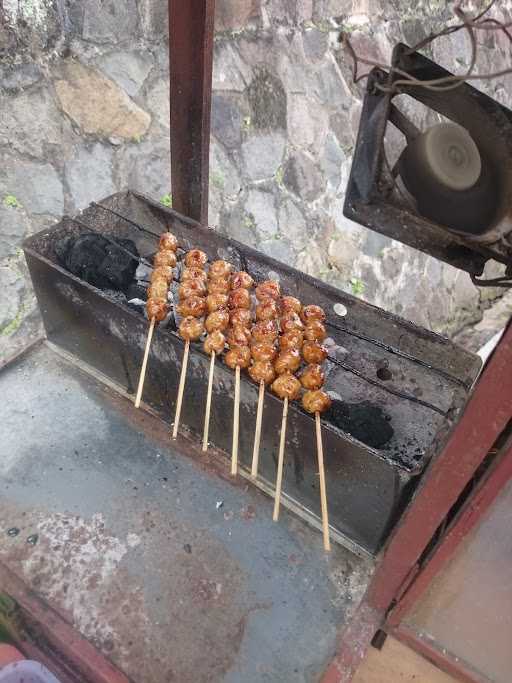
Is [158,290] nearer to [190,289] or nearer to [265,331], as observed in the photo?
[190,289]

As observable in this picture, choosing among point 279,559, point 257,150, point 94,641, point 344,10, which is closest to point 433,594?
point 279,559

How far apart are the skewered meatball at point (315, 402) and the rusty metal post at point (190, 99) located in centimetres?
203

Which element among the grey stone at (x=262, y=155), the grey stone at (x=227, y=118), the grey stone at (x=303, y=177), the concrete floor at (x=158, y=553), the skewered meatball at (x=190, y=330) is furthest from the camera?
the grey stone at (x=303, y=177)

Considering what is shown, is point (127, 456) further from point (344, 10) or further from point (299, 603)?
point (344, 10)

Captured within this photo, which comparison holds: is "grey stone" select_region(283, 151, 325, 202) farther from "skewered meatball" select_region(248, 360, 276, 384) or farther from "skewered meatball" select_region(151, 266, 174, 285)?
"skewered meatball" select_region(248, 360, 276, 384)

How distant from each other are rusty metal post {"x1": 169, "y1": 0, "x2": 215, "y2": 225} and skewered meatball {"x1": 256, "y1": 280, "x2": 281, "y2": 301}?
0.93 meters

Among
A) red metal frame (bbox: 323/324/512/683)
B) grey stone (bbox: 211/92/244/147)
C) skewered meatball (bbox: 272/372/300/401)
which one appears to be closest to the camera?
red metal frame (bbox: 323/324/512/683)

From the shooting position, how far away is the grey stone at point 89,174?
4.69 m

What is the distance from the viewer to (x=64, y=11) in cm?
411

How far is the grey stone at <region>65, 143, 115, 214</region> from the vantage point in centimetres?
469

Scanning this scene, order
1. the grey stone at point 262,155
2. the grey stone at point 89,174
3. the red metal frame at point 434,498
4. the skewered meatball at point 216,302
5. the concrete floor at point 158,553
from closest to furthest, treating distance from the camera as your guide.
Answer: the red metal frame at point 434,498 → the concrete floor at point 158,553 → the skewered meatball at point 216,302 → the grey stone at point 89,174 → the grey stone at point 262,155

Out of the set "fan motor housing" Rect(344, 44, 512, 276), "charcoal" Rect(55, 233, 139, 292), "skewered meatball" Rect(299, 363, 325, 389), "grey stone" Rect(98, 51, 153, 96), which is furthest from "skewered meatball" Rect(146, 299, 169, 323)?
"grey stone" Rect(98, 51, 153, 96)

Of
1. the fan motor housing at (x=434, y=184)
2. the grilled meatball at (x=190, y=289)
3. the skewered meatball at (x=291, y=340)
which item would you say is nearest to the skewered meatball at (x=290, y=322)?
the skewered meatball at (x=291, y=340)

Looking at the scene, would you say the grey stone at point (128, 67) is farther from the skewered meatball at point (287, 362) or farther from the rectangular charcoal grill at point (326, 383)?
the skewered meatball at point (287, 362)
